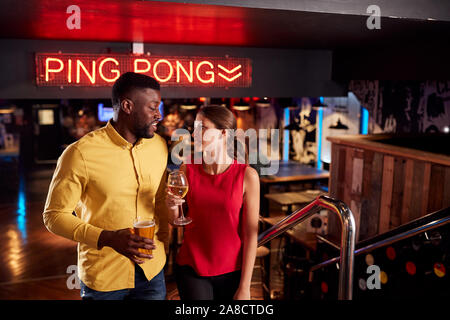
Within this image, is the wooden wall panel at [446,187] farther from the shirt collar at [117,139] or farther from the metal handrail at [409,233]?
the shirt collar at [117,139]

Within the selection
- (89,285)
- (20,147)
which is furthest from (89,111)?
(89,285)

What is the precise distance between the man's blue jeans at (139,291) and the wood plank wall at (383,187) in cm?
220

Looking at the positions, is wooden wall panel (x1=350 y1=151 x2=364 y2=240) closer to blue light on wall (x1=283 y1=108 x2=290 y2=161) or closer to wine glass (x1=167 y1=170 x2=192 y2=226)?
wine glass (x1=167 y1=170 x2=192 y2=226)

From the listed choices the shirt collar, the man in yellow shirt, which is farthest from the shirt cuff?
the shirt collar

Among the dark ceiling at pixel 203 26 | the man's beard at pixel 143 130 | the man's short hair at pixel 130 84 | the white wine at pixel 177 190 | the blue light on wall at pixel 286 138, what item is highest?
the dark ceiling at pixel 203 26

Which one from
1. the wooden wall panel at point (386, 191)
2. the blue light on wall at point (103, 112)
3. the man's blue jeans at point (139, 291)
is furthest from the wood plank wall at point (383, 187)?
the blue light on wall at point (103, 112)

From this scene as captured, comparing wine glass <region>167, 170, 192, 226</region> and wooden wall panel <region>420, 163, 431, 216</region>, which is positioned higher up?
wine glass <region>167, 170, 192, 226</region>

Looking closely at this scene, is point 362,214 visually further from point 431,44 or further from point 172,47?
→ point 172,47

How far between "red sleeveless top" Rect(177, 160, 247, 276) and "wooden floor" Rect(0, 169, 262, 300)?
3081 millimetres

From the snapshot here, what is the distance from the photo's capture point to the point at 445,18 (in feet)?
7.89

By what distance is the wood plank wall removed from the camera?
3145 mm

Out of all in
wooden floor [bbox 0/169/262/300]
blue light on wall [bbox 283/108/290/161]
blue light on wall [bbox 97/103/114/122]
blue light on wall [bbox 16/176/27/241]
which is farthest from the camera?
blue light on wall [bbox 97/103/114/122]

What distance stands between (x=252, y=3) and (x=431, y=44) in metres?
2.21

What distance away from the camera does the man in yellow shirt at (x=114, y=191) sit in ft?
5.98
